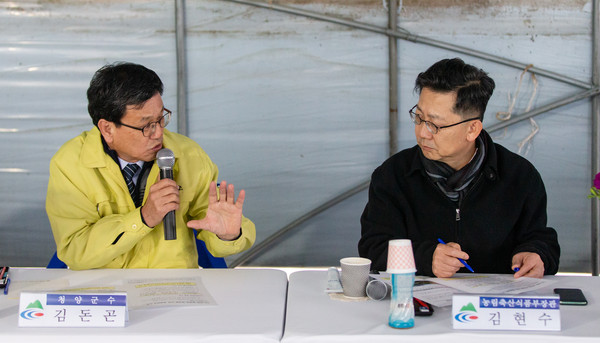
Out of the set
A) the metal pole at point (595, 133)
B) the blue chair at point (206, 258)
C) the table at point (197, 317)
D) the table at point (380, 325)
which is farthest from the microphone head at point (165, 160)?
the metal pole at point (595, 133)

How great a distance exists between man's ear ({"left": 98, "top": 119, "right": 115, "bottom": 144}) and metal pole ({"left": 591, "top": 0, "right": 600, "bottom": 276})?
2.58 meters

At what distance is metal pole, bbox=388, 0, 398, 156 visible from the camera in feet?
11.4

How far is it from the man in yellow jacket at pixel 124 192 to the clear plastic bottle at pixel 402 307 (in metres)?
0.76

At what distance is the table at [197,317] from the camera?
1426mm

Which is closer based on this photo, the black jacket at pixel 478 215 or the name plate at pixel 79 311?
the name plate at pixel 79 311

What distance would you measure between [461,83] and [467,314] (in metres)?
0.93

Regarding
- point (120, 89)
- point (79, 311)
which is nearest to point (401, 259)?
point (79, 311)

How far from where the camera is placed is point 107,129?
224 cm

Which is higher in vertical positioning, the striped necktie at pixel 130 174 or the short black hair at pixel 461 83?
the short black hair at pixel 461 83

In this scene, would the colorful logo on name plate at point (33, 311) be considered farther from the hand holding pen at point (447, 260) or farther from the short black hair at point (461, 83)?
the short black hair at point (461, 83)

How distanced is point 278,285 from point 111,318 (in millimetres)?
547

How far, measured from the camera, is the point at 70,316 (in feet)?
4.82

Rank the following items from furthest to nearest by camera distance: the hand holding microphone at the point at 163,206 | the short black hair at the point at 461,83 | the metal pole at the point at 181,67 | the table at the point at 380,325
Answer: the metal pole at the point at 181,67, the short black hair at the point at 461,83, the hand holding microphone at the point at 163,206, the table at the point at 380,325

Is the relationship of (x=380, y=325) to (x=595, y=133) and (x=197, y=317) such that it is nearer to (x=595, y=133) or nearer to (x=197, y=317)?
(x=197, y=317)
